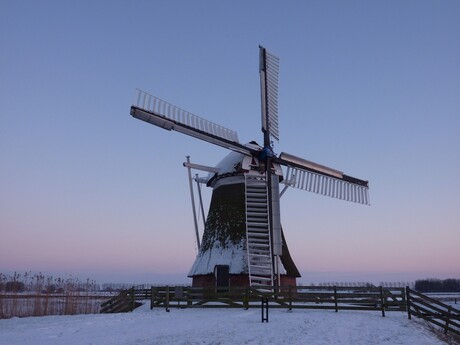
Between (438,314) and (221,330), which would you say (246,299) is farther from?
(438,314)

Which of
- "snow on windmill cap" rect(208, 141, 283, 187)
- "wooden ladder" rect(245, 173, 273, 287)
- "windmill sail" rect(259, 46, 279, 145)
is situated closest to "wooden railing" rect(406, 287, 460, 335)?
"wooden ladder" rect(245, 173, 273, 287)

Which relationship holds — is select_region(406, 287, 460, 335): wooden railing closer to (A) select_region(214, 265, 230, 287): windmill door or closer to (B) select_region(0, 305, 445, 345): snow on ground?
(B) select_region(0, 305, 445, 345): snow on ground

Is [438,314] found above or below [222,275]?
below

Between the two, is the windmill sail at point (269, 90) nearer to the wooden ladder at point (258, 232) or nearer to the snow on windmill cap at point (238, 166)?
the snow on windmill cap at point (238, 166)

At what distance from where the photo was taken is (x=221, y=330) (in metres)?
11.4

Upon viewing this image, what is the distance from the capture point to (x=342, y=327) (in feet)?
40.7

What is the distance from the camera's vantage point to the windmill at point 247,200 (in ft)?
61.2

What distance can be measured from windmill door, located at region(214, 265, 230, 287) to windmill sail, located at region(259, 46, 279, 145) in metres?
6.73

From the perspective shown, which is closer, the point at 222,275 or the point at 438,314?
the point at 438,314

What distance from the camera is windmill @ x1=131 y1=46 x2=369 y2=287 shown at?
61.2 feet

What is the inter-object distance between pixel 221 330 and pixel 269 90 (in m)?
15.2

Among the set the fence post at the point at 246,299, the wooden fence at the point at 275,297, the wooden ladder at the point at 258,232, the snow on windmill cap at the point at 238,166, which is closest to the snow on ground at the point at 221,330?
the wooden fence at the point at 275,297

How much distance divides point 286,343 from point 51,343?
5433 millimetres

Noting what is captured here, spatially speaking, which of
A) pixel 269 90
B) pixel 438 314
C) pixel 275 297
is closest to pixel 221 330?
pixel 275 297
